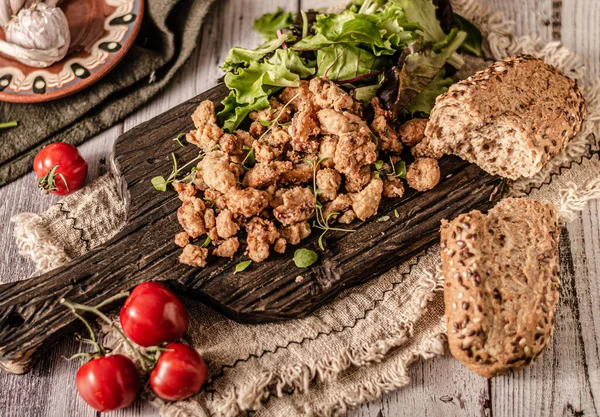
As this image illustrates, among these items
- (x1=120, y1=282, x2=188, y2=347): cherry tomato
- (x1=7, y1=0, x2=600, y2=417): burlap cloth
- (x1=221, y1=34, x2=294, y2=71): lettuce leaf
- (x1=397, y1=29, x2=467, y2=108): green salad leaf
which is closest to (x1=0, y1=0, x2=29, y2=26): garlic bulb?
(x1=7, y1=0, x2=600, y2=417): burlap cloth

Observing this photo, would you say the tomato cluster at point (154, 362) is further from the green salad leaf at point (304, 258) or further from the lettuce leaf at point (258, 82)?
the lettuce leaf at point (258, 82)

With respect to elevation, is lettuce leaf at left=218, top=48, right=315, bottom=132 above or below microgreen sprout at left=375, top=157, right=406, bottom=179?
above

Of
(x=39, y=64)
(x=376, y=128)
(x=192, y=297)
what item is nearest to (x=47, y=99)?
(x=39, y=64)

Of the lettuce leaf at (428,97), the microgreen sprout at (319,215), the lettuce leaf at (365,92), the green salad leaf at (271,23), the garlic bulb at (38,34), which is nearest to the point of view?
the microgreen sprout at (319,215)

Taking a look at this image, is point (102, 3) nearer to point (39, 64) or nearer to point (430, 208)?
point (39, 64)

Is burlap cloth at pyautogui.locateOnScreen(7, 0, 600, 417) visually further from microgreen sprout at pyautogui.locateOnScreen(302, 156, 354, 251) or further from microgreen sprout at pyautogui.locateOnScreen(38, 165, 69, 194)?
microgreen sprout at pyautogui.locateOnScreen(302, 156, 354, 251)

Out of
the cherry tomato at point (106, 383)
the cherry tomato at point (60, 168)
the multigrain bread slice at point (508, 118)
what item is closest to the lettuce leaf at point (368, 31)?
the multigrain bread slice at point (508, 118)

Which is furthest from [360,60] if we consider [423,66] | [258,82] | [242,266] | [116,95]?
[116,95]
